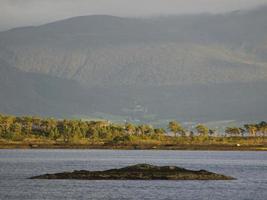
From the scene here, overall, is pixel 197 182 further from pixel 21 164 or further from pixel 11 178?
pixel 21 164

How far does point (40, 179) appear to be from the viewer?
10100 cm

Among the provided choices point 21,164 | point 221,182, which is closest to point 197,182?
point 221,182

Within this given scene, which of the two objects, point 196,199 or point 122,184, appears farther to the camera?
point 122,184

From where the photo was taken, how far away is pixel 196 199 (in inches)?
3231

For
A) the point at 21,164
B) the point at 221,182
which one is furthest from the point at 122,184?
the point at 21,164

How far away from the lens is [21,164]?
138125 millimetres

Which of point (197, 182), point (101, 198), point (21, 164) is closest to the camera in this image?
point (101, 198)

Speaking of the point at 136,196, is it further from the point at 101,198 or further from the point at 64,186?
the point at 64,186

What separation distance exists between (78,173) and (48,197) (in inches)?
841

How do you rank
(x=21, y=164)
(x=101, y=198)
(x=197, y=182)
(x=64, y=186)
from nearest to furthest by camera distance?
(x=101, y=198) < (x=64, y=186) < (x=197, y=182) < (x=21, y=164)

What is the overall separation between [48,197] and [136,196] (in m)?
8.21

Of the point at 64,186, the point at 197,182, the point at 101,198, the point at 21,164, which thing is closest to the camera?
the point at 101,198

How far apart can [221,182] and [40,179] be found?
20.5 metres

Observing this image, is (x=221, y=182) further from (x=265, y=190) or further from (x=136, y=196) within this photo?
(x=136, y=196)
